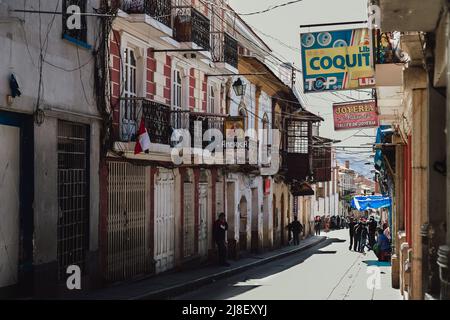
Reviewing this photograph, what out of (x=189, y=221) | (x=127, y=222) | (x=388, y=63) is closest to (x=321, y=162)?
(x=189, y=221)

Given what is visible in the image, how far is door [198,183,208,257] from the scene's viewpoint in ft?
82.1

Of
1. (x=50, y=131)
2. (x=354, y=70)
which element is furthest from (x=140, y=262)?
(x=354, y=70)

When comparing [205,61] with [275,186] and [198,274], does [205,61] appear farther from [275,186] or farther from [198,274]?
[275,186]

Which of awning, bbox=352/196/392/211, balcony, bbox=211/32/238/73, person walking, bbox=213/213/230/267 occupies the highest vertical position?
balcony, bbox=211/32/238/73

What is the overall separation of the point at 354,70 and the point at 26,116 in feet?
20.2

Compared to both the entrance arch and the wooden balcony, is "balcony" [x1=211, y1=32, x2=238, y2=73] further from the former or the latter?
the wooden balcony

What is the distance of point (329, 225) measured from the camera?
6838 cm

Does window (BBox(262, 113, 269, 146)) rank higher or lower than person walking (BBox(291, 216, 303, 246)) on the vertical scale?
higher

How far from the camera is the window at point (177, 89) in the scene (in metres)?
22.4

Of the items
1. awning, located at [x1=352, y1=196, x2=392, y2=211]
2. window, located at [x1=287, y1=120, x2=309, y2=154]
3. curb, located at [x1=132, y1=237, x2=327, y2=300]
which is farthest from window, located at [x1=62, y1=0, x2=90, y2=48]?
window, located at [x1=287, y1=120, x2=309, y2=154]

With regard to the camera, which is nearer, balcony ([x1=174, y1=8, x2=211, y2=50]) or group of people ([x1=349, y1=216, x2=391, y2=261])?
balcony ([x1=174, y1=8, x2=211, y2=50])

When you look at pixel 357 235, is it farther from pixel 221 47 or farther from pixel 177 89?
pixel 177 89

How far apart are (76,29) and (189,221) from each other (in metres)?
9.37

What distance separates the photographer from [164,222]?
840 inches
